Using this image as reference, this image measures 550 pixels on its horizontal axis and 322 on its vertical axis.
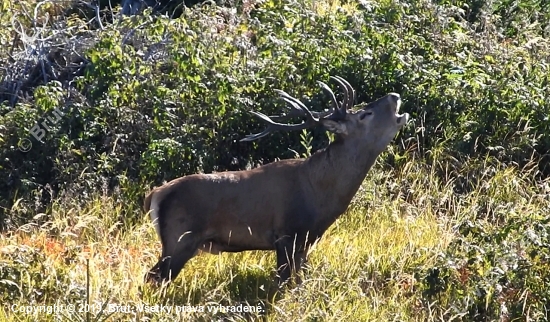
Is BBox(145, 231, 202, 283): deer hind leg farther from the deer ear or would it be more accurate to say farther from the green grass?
the deer ear

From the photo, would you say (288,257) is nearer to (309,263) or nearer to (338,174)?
(309,263)

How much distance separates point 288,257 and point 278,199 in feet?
1.65

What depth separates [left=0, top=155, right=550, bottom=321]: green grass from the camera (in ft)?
Result: 23.8

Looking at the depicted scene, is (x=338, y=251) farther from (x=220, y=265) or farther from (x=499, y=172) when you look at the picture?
(x=499, y=172)

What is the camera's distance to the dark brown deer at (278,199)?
25.7ft

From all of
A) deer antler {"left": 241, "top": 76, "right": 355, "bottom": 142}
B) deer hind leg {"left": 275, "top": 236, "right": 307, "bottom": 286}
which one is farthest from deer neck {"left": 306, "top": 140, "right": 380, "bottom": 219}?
deer hind leg {"left": 275, "top": 236, "right": 307, "bottom": 286}

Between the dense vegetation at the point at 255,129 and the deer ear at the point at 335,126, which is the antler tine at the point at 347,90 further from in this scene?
the dense vegetation at the point at 255,129

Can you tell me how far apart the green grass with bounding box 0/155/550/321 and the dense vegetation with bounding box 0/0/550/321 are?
2 centimetres

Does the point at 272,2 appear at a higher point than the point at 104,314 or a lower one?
higher

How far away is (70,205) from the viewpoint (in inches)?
370

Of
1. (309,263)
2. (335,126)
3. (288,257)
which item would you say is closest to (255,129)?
(335,126)

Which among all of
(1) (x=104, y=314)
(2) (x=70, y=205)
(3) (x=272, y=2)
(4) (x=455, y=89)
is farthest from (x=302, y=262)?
(3) (x=272, y=2)

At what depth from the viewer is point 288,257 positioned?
25.4 feet

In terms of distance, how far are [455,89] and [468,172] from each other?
92cm
